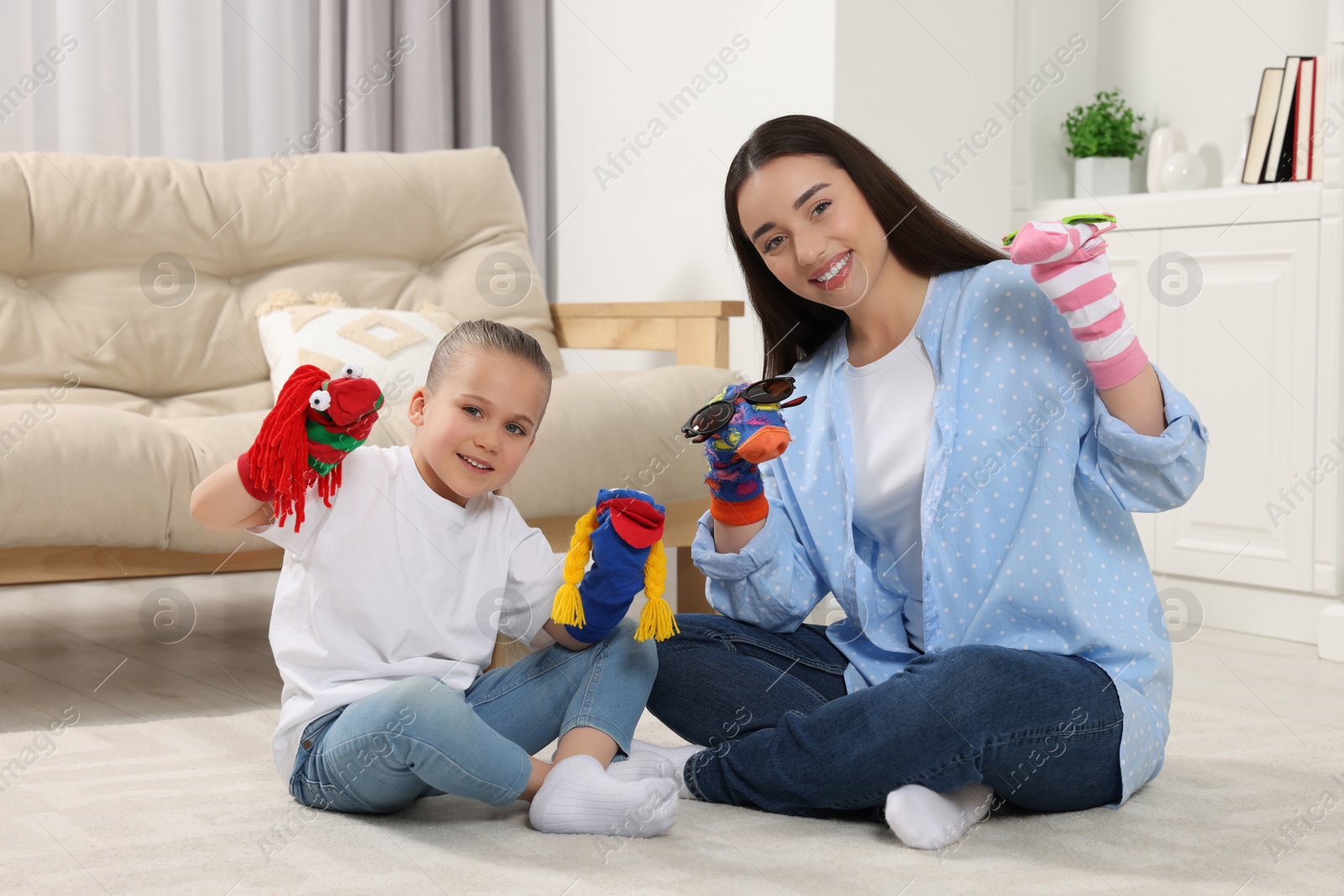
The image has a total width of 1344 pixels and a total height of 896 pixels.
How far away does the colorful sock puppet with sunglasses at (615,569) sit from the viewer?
3.69 ft

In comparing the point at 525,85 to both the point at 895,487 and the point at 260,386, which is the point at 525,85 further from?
the point at 895,487

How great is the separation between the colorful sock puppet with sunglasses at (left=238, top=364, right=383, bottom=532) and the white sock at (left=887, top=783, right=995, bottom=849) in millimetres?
552

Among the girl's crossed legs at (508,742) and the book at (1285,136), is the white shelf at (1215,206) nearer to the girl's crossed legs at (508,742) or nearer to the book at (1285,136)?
the book at (1285,136)

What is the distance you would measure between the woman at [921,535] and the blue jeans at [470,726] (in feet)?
0.31

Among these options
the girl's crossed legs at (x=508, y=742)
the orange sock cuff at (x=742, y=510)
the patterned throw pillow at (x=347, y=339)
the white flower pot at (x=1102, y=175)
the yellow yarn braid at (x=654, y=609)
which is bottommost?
the girl's crossed legs at (x=508, y=742)

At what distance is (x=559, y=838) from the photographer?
1050mm

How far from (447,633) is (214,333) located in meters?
1.21

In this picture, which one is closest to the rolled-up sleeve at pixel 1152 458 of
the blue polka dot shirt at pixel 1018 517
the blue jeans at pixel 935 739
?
the blue polka dot shirt at pixel 1018 517

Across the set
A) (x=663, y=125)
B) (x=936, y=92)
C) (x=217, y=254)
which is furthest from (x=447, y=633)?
(x=663, y=125)

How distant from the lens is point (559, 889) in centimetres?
93

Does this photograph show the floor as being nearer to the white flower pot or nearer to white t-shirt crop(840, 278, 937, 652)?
white t-shirt crop(840, 278, 937, 652)

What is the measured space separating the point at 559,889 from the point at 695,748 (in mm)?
358

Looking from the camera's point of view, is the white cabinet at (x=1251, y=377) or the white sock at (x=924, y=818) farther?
the white cabinet at (x=1251, y=377)

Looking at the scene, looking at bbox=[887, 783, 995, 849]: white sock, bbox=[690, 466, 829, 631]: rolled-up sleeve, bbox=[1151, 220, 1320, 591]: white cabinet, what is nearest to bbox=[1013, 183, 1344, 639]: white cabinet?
bbox=[1151, 220, 1320, 591]: white cabinet
